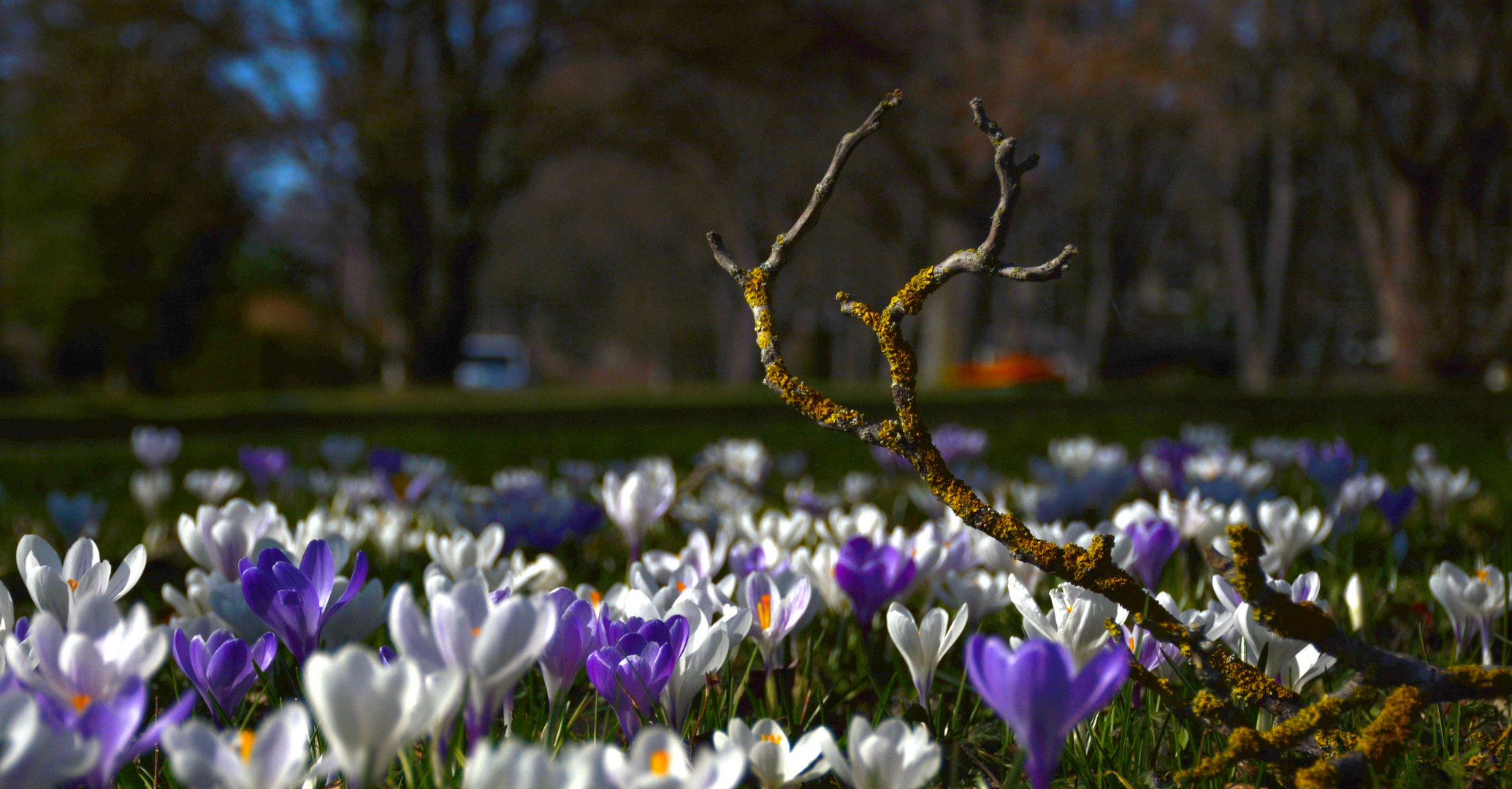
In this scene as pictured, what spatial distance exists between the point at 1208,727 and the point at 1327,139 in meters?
16.4

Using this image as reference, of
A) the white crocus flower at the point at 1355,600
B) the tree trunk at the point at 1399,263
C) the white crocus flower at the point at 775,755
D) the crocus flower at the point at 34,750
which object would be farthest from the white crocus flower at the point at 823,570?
the tree trunk at the point at 1399,263

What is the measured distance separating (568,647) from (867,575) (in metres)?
0.49

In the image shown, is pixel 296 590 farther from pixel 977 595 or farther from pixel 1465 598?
pixel 1465 598

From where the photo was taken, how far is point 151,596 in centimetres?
204

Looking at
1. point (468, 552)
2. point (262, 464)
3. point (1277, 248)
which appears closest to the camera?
point (468, 552)

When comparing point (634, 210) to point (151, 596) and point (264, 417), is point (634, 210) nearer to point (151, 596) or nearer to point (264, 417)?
point (264, 417)

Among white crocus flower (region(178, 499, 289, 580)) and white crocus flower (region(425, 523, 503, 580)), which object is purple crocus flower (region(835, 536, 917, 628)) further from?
white crocus flower (region(178, 499, 289, 580))

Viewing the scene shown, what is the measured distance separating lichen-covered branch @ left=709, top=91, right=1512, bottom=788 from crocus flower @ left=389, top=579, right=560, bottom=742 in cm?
42

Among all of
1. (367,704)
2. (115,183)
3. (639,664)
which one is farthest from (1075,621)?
(115,183)

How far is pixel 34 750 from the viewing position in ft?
2.07

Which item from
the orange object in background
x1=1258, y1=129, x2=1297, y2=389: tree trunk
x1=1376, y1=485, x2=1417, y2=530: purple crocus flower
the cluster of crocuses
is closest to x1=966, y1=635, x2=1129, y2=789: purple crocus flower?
the cluster of crocuses

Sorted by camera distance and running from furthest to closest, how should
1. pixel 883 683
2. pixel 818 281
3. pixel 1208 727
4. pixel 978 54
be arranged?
pixel 978 54
pixel 818 281
pixel 883 683
pixel 1208 727

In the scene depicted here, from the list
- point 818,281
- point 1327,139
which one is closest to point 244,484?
point 818,281

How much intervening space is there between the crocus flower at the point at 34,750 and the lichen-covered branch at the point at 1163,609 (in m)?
0.70
